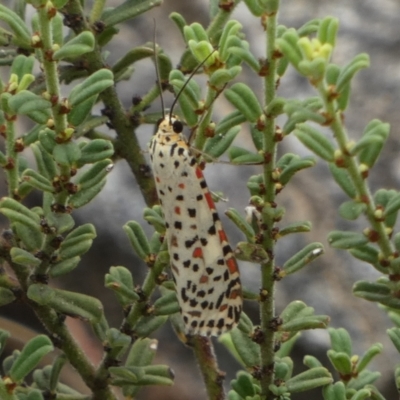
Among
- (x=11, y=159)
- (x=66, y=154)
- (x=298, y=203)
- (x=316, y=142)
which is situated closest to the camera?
(x=316, y=142)

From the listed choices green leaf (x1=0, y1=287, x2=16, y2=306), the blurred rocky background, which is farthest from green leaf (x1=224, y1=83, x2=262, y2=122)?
the blurred rocky background

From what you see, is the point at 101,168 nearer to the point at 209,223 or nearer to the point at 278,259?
the point at 209,223

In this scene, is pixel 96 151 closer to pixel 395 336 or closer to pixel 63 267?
pixel 63 267

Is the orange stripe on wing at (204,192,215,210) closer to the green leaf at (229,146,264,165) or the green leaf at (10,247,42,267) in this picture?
the green leaf at (229,146,264,165)

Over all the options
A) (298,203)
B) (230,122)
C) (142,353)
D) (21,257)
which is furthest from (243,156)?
(298,203)

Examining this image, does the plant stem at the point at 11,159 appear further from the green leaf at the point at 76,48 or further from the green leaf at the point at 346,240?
→ the green leaf at the point at 346,240

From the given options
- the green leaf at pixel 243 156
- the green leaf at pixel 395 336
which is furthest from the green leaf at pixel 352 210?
the green leaf at pixel 395 336
